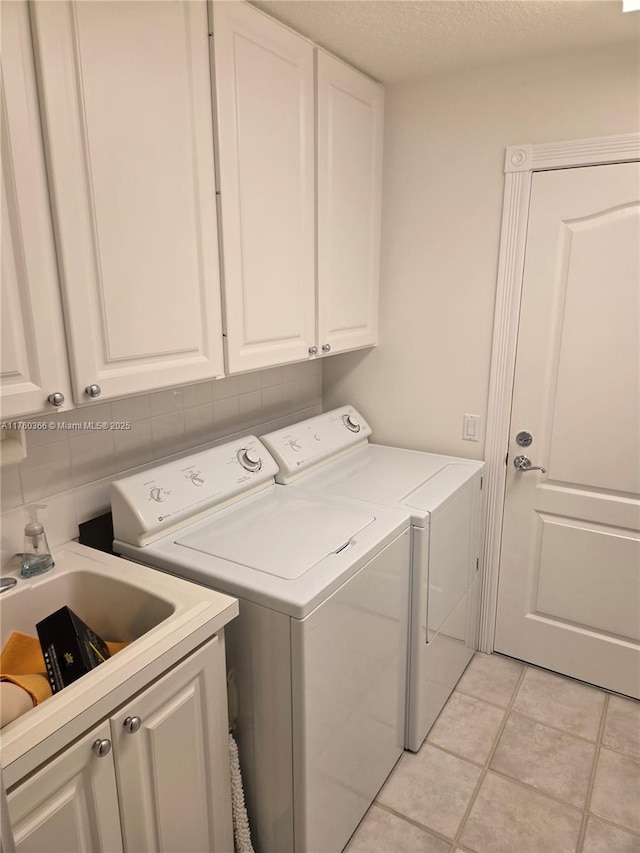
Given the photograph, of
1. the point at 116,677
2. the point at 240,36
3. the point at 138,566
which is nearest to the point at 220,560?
the point at 138,566

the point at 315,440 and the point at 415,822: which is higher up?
the point at 315,440

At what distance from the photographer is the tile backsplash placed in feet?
5.03

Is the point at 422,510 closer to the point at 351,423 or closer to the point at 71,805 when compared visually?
the point at 351,423

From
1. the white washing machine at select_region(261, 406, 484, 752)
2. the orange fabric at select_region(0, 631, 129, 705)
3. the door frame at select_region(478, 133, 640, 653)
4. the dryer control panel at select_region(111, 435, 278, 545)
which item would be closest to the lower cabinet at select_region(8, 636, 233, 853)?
the orange fabric at select_region(0, 631, 129, 705)

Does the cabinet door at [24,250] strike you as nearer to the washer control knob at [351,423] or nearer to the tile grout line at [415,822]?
the washer control knob at [351,423]

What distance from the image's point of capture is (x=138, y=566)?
151 cm

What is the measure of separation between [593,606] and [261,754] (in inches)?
58.0

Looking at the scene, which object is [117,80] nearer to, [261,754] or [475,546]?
[261,754]

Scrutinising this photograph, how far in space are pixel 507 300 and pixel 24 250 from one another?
5.61 feet

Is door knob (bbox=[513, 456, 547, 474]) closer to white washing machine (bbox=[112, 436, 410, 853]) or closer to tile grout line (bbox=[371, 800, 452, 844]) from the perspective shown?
white washing machine (bbox=[112, 436, 410, 853])

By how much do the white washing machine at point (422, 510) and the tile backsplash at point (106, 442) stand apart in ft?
0.69

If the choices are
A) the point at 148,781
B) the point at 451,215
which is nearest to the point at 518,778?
the point at 148,781

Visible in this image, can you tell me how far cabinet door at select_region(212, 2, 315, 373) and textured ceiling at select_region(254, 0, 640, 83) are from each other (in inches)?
4.3

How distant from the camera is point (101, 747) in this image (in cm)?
106
